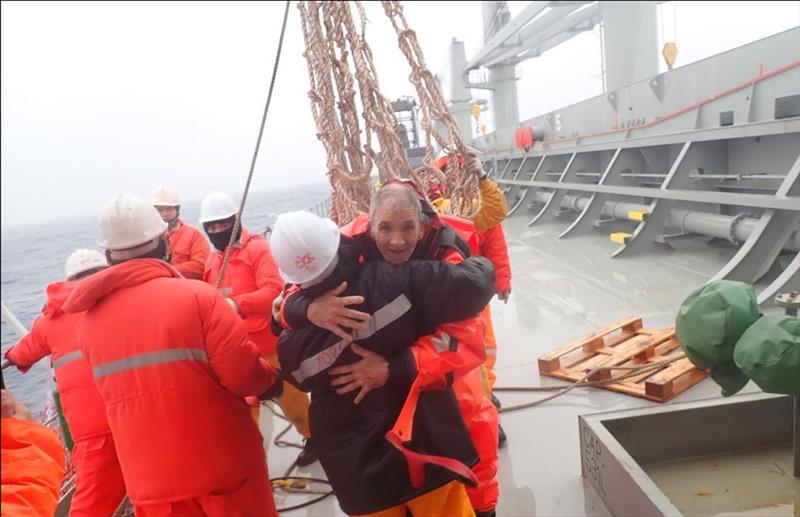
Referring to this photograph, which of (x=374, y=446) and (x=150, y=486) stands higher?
→ (x=374, y=446)

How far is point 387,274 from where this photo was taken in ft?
5.58

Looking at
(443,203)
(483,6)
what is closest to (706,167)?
(443,203)

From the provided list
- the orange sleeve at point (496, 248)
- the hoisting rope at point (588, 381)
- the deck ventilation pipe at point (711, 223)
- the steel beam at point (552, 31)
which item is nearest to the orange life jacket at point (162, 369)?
the orange sleeve at point (496, 248)

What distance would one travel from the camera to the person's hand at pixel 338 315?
1613mm

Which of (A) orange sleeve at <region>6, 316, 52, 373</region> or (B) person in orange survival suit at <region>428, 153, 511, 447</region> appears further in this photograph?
(B) person in orange survival suit at <region>428, 153, 511, 447</region>

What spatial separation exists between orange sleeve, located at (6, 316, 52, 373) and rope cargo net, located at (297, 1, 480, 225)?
1600mm

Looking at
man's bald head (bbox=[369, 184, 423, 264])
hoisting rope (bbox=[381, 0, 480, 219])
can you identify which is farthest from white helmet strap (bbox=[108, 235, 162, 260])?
hoisting rope (bbox=[381, 0, 480, 219])

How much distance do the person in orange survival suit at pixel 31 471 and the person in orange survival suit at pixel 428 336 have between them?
712 millimetres

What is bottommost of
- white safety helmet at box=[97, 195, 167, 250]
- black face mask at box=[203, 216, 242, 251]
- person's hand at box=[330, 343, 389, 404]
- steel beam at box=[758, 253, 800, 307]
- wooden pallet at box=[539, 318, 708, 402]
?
wooden pallet at box=[539, 318, 708, 402]

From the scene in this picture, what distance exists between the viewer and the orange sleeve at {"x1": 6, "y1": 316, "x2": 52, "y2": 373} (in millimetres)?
2762

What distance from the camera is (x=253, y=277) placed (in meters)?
3.37

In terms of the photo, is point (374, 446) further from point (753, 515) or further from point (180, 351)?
point (753, 515)

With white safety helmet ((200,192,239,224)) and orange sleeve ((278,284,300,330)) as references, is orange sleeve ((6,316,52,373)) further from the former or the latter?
orange sleeve ((278,284,300,330))

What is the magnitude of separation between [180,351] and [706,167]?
277 inches
